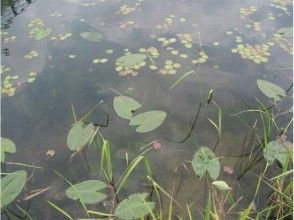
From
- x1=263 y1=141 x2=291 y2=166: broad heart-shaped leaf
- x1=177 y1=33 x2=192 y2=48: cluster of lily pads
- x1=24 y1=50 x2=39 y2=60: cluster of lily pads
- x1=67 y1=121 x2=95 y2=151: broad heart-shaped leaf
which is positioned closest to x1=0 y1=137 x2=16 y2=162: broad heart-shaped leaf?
x1=67 y1=121 x2=95 y2=151: broad heart-shaped leaf

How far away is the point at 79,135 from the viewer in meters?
2.55

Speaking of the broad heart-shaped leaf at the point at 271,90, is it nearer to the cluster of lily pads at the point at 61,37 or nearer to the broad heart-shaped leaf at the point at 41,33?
the cluster of lily pads at the point at 61,37

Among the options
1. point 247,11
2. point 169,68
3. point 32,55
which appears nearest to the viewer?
point 169,68

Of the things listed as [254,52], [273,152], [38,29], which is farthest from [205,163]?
[38,29]

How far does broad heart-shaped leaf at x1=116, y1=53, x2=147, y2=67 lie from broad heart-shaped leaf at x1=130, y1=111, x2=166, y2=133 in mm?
737

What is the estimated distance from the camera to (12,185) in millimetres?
2209

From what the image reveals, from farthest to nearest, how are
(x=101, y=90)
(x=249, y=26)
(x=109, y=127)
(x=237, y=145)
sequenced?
(x=249, y=26), (x=101, y=90), (x=109, y=127), (x=237, y=145)

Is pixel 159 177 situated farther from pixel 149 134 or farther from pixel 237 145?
pixel 237 145

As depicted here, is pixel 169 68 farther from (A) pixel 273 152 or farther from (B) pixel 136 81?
(A) pixel 273 152

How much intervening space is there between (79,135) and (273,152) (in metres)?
1.35

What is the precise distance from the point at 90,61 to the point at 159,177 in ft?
4.97

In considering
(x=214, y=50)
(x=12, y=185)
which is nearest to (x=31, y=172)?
(x=12, y=185)

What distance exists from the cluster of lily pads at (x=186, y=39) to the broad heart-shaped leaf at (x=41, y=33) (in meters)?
1.38

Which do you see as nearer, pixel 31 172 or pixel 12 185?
pixel 12 185
